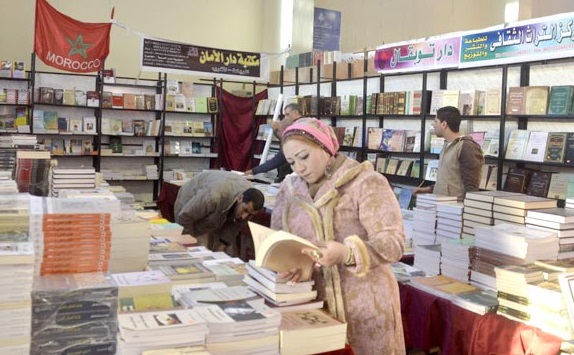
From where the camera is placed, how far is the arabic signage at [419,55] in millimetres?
6098

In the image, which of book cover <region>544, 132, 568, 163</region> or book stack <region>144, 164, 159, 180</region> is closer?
book cover <region>544, 132, 568, 163</region>

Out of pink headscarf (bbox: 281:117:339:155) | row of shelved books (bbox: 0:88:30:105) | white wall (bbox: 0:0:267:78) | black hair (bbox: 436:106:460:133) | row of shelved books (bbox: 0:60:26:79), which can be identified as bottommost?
pink headscarf (bbox: 281:117:339:155)

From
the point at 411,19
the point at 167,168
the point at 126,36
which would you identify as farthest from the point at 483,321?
the point at 411,19

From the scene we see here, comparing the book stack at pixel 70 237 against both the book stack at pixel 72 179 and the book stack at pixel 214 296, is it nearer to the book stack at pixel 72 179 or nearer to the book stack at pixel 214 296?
the book stack at pixel 214 296

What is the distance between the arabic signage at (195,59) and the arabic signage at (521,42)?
4.11m

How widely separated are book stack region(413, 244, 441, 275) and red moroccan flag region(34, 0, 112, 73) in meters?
6.26

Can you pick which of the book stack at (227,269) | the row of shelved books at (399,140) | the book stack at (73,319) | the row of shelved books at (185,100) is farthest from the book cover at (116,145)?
the book stack at (73,319)

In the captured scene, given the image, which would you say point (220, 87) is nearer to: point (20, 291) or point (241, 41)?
point (241, 41)

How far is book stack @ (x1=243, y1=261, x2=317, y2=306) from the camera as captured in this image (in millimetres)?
1907

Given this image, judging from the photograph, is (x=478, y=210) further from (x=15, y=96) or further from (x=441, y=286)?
(x=15, y=96)

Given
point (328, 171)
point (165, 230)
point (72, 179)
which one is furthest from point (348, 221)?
point (72, 179)

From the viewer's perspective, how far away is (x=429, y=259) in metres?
3.20

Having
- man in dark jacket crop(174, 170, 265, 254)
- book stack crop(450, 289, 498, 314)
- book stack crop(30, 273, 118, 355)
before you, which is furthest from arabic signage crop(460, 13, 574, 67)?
book stack crop(30, 273, 118, 355)

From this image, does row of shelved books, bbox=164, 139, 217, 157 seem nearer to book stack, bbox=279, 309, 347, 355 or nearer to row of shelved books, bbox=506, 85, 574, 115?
row of shelved books, bbox=506, 85, 574, 115
